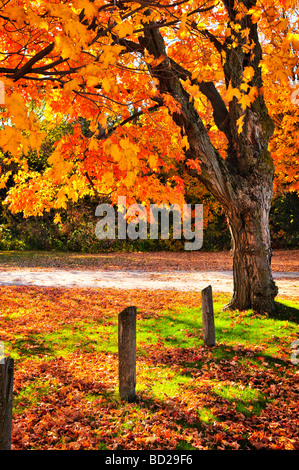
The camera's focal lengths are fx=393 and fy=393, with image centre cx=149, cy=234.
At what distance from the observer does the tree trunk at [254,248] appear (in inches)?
317

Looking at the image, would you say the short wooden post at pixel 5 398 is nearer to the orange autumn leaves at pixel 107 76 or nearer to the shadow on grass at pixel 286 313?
the orange autumn leaves at pixel 107 76

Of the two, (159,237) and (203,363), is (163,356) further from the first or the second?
(159,237)

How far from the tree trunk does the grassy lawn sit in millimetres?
426

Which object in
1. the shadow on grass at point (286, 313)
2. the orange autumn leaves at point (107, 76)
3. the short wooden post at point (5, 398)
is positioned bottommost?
the shadow on grass at point (286, 313)

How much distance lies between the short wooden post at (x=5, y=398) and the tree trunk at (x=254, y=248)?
5.90 meters

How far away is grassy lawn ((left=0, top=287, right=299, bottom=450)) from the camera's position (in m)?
4.07

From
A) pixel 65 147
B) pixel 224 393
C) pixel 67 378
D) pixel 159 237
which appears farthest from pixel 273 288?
pixel 159 237

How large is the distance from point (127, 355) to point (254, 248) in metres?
4.19

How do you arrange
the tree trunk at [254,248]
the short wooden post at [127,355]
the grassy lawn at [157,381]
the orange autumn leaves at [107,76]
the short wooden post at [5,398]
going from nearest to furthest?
the short wooden post at [5,398] → the orange autumn leaves at [107,76] → the grassy lawn at [157,381] → the short wooden post at [127,355] → the tree trunk at [254,248]

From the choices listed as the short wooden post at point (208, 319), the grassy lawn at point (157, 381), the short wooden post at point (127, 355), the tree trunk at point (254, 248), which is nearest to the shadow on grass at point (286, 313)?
the grassy lawn at point (157, 381)

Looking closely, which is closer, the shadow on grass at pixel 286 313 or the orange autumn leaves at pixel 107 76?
the orange autumn leaves at pixel 107 76

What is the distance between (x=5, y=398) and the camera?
309cm

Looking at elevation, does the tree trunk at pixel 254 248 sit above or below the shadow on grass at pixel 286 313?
above
